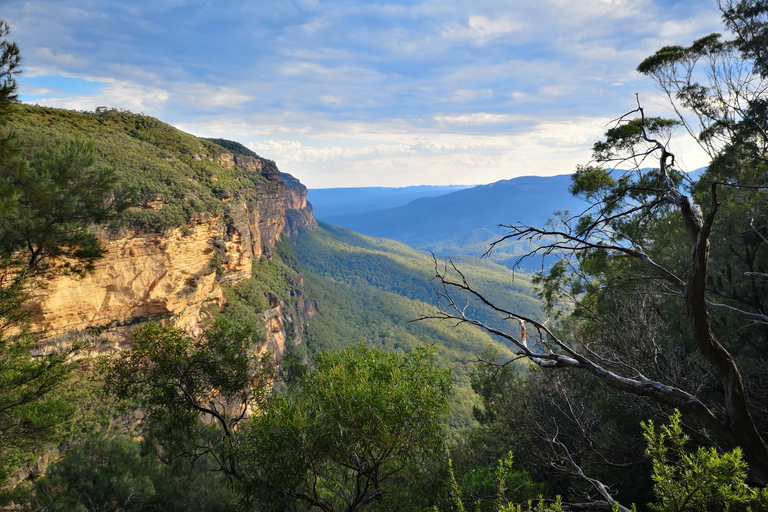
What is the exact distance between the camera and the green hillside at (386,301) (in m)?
58.6

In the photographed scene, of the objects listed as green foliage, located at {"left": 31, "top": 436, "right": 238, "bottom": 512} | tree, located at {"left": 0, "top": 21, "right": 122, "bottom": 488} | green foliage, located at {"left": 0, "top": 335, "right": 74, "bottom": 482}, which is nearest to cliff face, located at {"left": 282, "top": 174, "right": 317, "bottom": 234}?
green foliage, located at {"left": 31, "top": 436, "right": 238, "bottom": 512}

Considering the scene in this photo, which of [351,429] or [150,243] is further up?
[150,243]

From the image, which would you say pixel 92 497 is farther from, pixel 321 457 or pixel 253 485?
pixel 321 457

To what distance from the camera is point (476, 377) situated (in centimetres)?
1722

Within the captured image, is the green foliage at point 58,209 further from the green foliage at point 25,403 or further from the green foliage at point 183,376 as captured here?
the green foliage at point 183,376

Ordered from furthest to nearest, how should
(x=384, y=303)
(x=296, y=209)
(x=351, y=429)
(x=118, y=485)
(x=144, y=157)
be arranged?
(x=296, y=209)
(x=384, y=303)
(x=144, y=157)
(x=118, y=485)
(x=351, y=429)

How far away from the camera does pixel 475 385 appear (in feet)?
53.4

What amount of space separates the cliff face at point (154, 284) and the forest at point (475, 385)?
2690mm

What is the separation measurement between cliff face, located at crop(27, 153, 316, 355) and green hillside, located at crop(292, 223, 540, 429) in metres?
13.5

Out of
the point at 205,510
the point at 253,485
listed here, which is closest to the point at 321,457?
the point at 253,485

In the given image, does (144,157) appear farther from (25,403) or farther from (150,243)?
(25,403)

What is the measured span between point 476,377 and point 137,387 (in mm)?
13607

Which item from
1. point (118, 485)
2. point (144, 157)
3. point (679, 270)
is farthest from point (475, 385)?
point (144, 157)

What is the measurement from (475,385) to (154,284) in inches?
920
